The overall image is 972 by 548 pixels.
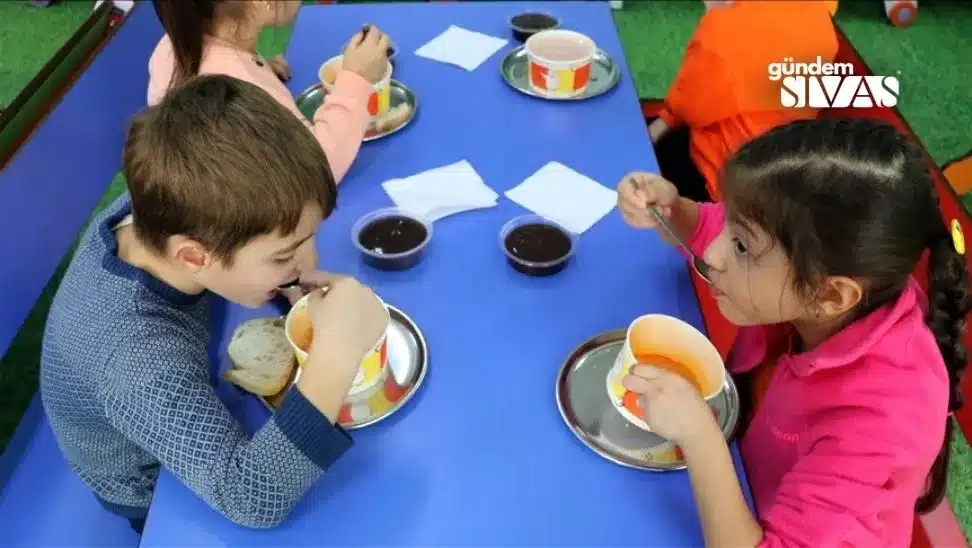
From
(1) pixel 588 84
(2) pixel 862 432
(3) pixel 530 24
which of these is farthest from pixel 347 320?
(3) pixel 530 24

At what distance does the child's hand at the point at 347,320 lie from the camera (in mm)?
938

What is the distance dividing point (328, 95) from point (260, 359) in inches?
22.8

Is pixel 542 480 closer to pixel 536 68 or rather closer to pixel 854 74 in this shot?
pixel 536 68

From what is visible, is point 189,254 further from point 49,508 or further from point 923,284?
point 923,284

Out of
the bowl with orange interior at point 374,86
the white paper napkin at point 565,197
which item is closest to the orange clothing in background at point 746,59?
the white paper napkin at point 565,197

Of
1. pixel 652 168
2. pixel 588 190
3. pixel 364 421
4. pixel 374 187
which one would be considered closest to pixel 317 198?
pixel 364 421

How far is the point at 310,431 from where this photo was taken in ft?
2.87

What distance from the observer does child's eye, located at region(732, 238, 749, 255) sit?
100 cm

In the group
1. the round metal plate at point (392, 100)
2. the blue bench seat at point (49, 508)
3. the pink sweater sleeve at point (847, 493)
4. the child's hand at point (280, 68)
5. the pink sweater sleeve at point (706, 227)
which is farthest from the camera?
the child's hand at point (280, 68)

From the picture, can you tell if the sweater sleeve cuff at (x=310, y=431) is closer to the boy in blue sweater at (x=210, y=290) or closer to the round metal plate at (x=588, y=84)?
the boy in blue sweater at (x=210, y=290)

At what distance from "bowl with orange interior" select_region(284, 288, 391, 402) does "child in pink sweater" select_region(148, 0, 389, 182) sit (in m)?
0.36

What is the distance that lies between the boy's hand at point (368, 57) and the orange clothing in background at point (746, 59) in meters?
0.71

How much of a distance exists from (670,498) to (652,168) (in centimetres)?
67

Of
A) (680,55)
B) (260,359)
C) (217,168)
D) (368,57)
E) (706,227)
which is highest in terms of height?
(217,168)
